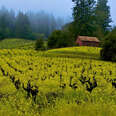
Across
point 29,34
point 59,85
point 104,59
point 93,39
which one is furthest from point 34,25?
point 59,85

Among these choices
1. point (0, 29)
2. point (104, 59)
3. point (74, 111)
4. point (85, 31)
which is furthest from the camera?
point (0, 29)

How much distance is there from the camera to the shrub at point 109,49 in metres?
40.2

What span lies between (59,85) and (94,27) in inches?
2734

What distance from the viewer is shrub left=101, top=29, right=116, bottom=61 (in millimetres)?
40169

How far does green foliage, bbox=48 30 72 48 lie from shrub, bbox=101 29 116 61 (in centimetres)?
2193

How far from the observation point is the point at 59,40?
206 feet

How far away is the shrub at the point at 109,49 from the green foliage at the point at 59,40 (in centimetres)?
2193

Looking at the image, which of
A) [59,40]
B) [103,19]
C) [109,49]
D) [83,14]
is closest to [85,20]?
[83,14]

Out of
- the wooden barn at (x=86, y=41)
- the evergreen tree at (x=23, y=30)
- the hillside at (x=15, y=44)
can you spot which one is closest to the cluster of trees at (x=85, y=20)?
the wooden barn at (x=86, y=41)

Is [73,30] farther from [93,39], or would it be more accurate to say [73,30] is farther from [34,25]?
[34,25]

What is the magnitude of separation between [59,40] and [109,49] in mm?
24919

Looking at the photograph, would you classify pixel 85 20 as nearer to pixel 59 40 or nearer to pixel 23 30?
pixel 59 40

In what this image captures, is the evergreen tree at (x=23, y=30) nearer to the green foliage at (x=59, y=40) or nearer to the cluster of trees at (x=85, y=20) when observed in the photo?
the cluster of trees at (x=85, y=20)

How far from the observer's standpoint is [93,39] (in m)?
70.3
